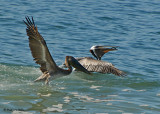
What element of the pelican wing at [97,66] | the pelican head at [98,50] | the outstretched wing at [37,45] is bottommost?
the pelican wing at [97,66]

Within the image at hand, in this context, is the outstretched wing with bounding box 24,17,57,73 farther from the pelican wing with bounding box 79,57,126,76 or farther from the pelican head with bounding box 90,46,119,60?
the pelican head with bounding box 90,46,119,60

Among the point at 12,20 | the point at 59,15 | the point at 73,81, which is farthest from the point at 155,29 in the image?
the point at 73,81

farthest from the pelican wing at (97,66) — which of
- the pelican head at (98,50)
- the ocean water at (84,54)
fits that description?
the pelican head at (98,50)

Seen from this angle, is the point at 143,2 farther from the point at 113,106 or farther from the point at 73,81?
the point at 113,106

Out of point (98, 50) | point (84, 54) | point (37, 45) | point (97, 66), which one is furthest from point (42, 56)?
point (84, 54)

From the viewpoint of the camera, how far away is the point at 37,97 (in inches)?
319

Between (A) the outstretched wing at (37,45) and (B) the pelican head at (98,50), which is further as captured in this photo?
(B) the pelican head at (98,50)

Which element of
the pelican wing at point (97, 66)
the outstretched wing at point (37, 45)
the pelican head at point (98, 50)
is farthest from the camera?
the pelican head at point (98, 50)

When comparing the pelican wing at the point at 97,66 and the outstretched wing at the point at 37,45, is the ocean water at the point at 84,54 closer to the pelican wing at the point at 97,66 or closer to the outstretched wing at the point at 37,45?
the pelican wing at the point at 97,66

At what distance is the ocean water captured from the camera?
7871 millimetres

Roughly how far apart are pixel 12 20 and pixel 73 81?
6.67 meters

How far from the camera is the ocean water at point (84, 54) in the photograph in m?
7.87

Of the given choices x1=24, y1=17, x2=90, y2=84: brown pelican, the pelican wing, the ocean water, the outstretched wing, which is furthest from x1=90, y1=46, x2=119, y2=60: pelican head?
the outstretched wing

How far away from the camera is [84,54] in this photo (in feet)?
40.7
